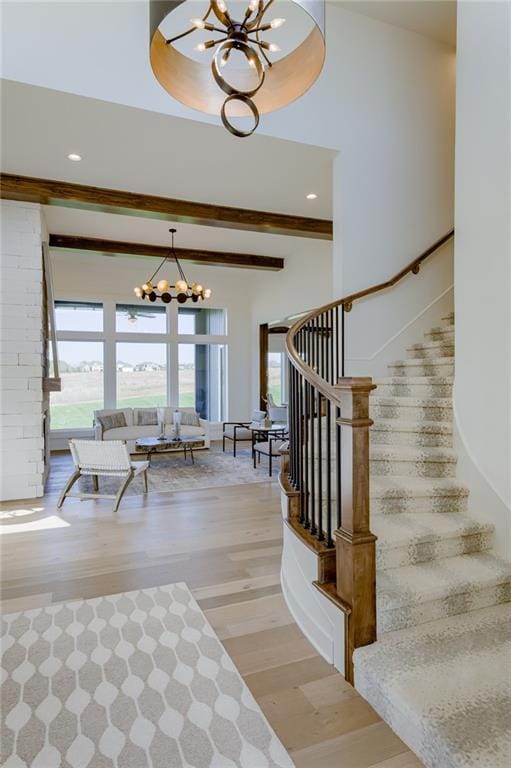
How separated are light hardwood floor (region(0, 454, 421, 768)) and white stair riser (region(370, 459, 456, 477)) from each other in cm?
107

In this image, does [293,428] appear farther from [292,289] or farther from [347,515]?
[292,289]

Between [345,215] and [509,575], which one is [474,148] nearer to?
[345,215]

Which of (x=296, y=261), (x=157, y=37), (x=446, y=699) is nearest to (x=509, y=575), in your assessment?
(x=446, y=699)

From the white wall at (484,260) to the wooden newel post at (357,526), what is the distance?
1.12m

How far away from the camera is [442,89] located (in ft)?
15.7

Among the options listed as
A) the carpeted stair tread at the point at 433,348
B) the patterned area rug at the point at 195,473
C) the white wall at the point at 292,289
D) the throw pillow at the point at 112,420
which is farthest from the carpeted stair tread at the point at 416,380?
the throw pillow at the point at 112,420

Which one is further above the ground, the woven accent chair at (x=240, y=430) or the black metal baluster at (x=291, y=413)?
the black metal baluster at (x=291, y=413)

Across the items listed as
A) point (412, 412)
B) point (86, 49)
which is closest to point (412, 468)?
point (412, 412)

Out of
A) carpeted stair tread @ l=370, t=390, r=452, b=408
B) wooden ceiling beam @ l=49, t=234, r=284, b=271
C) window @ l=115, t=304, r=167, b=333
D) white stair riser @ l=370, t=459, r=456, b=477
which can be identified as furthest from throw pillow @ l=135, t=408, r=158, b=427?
white stair riser @ l=370, t=459, r=456, b=477

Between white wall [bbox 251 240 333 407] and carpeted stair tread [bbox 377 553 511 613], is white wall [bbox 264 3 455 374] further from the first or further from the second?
white wall [bbox 251 240 333 407]

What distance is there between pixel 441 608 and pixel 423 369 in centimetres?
241

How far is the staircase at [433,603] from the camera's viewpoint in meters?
1.65

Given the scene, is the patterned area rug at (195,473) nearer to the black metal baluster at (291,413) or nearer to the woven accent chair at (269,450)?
the woven accent chair at (269,450)

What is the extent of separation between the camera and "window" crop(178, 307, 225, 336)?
9.90 meters
